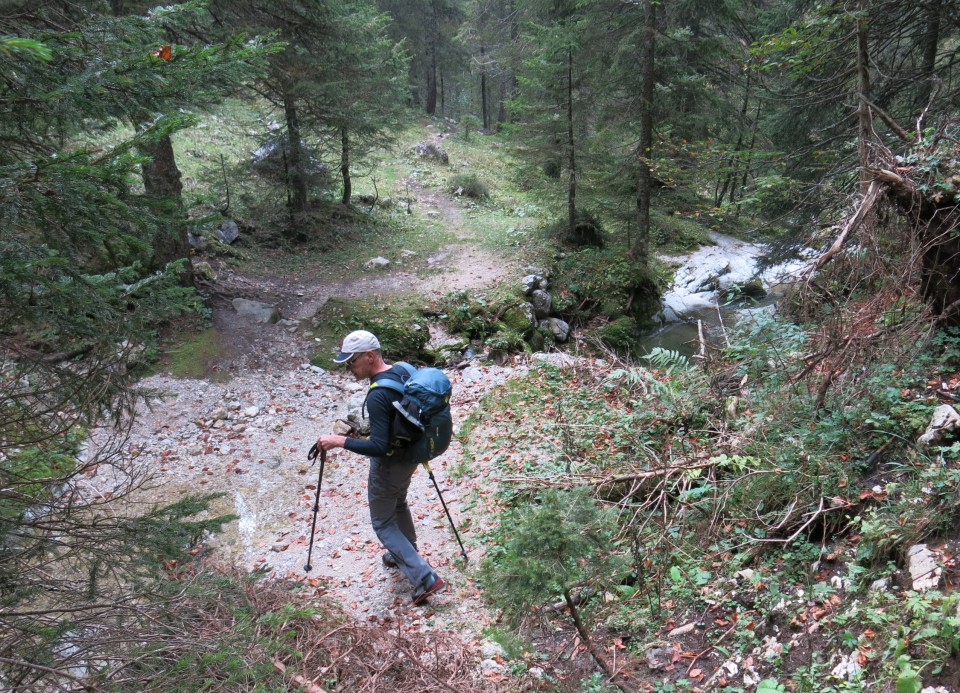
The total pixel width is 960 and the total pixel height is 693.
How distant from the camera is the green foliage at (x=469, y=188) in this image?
2416 cm

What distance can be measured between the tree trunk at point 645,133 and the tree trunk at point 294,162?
28.9ft

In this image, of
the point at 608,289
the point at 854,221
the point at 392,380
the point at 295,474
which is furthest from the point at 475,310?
the point at 854,221

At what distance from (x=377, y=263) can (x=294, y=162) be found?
353cm

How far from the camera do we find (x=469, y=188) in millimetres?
24156

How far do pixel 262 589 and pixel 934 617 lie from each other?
180 inches

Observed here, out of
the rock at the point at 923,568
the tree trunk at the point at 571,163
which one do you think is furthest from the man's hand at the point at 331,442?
the tree trunk at the point at 571,163

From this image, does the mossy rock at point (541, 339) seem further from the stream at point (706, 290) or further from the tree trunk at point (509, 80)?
the tree trunk at point (509, 80)

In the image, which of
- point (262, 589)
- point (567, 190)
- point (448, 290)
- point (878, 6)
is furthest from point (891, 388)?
point (567, 190)

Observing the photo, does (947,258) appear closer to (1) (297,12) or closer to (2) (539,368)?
(2) (539,368)

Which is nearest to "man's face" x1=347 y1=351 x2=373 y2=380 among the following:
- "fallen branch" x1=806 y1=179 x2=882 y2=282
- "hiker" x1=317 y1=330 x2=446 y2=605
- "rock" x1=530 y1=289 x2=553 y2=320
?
"hiker" x1=317 y1=330 x2=446 y2=605

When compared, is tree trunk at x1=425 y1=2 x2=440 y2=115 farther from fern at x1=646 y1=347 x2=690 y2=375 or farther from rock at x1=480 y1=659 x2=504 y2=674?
rock at x1=480 y1=659 x2=504 y2=674

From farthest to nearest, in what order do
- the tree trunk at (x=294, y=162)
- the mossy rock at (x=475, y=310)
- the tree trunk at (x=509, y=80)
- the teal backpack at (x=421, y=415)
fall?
the tree trunk at (x=509, y=80) → the tree trunk at (x=294, y=162) → the mossy rock at (x=475, y=310) → the teal backpack at (x=421, y=415)

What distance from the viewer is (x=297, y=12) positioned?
482 inches

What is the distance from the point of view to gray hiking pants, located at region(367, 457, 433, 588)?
4.77 m
